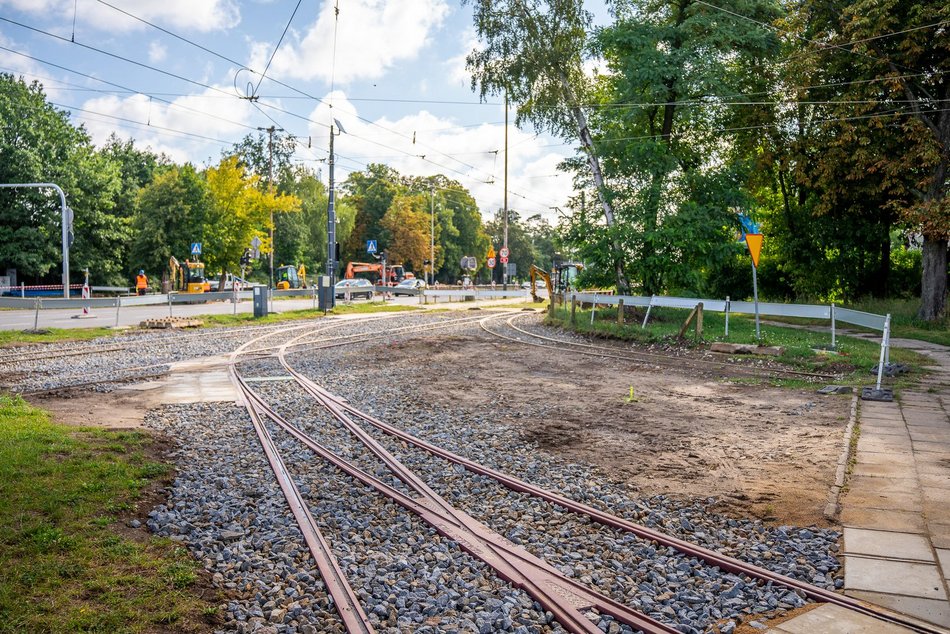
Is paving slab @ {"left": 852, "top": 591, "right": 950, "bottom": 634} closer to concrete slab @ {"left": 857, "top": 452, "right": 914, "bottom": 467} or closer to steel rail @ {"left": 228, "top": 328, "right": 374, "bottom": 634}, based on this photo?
steel rail @ {"left": 228, "top": 328, "right": 374, "bottom": 634}

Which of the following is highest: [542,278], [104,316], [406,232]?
[406,232]

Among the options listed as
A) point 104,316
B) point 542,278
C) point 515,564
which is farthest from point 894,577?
point 542,278

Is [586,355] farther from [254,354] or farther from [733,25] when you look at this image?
[733,25]

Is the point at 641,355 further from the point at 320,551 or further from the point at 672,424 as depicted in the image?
the point at 320,551

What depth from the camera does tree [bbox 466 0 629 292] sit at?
23.8 metres

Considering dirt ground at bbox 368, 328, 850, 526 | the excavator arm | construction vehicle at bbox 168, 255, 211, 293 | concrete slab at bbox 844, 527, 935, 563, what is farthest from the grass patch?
construction vehicle at bbox 168, 255, 211, 293

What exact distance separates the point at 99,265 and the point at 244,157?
26537mm

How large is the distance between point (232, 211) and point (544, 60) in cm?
2692

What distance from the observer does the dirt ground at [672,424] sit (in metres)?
6.42

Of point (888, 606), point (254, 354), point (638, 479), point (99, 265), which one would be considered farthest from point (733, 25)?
point (99, 265)

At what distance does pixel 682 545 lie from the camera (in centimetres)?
500

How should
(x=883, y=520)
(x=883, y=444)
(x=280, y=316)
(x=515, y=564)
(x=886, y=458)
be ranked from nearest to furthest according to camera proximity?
(x=515, y=564) → (x=883, y=520) → (x=886, y=458) → (x=883, y=444) → (x=280, y=316)

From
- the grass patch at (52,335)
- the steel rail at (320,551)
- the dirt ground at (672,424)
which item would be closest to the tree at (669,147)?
the dirt ground at (672,424)

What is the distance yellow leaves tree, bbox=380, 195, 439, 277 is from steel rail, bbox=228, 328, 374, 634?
219ft
